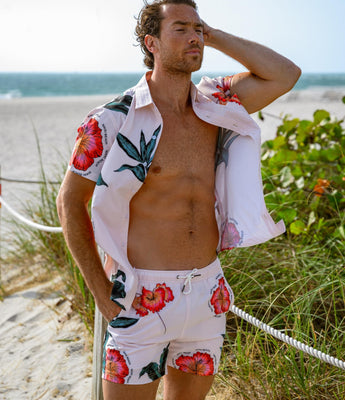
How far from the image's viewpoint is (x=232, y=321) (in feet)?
10.7

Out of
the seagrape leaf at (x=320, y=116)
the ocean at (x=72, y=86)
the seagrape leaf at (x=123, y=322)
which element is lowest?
the ocean at (x=72, y=86)

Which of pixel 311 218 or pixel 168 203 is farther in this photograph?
pixel 311 218

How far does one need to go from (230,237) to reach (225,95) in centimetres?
63

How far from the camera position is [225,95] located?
2.32 metres

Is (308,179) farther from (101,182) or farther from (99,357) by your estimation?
(101,182)

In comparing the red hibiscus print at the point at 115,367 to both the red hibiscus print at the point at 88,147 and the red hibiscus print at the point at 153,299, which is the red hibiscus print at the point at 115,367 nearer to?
the red hibiscus print at the point at 153,299

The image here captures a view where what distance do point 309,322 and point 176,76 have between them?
4.82 feet

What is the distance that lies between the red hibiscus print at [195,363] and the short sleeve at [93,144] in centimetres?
83

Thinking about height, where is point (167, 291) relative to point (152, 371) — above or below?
above

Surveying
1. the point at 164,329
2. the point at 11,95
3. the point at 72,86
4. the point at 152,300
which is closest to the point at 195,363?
the point at 164,329

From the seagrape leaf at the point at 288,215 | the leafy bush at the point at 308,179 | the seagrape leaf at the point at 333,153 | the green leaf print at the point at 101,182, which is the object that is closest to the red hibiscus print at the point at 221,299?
the green leaf print at the point at 101,182

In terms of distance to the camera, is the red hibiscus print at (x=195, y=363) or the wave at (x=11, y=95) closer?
the red hibiscus print at (x=195, y=363)

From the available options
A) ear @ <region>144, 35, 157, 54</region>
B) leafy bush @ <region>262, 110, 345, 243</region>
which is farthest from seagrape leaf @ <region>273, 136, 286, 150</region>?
ear @ <region>144, 35, 157, 54</region>

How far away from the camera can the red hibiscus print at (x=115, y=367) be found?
198cm
